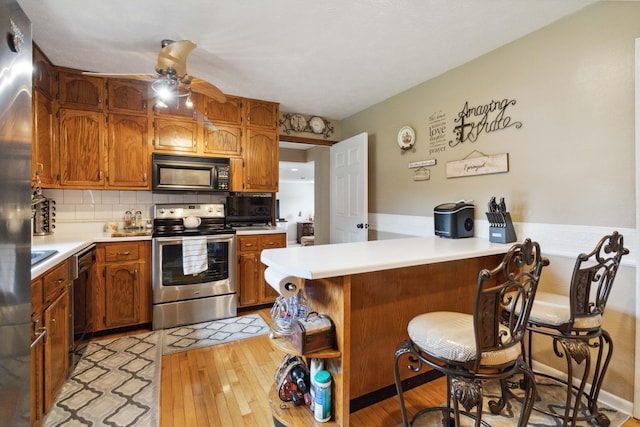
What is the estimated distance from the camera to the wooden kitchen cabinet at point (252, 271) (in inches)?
128

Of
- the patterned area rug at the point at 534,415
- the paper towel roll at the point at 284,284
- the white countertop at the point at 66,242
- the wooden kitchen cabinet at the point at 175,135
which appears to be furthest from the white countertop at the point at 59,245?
the patterned area rug at the point at 534,415

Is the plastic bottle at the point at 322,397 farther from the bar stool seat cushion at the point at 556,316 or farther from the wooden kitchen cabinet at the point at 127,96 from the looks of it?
the wooden kitchen cabinet at the point at 127,96

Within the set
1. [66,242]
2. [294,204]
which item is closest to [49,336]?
[66,242]

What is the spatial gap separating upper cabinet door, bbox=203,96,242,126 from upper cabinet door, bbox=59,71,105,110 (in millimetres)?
958

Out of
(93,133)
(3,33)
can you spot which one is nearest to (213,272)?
(93,133)

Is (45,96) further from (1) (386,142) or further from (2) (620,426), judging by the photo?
(2) (620,426)

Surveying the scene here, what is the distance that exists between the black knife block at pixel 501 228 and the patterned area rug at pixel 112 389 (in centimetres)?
243

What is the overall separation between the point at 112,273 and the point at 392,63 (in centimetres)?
314

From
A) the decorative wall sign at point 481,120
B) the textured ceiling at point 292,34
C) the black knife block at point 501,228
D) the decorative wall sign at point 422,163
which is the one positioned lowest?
the black knife block at point 501,228

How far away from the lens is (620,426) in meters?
1.60

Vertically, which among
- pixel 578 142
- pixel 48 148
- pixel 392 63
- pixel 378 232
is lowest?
pixel 378 232

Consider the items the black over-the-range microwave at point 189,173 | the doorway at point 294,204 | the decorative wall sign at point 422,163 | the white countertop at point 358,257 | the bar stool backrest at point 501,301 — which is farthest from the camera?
the doorway at point 294,204

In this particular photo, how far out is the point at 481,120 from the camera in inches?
97.5

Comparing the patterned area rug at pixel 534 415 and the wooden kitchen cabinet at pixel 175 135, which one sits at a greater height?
the wooden kitchen cabinet at pixel 175 135
